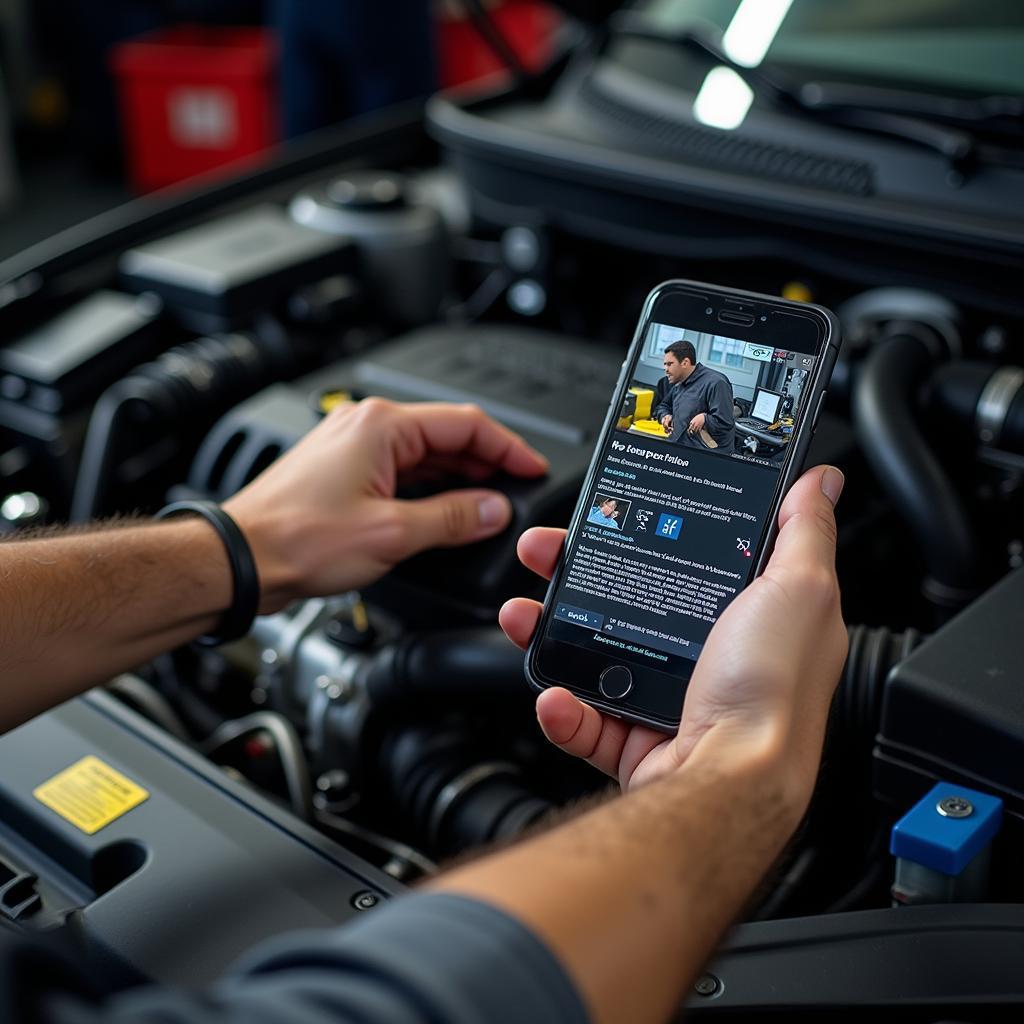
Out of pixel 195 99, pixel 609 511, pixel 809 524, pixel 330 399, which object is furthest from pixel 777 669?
pixel 195 99

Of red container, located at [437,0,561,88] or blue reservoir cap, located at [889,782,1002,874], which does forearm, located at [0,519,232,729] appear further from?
red container, located at [437,0,561,88]

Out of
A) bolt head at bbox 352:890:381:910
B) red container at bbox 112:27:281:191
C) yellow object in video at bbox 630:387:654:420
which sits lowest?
red container at bbox 112:27:281:191

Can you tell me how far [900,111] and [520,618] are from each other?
55 cm

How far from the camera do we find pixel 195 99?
3.64 meters

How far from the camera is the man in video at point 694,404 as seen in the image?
2.41ft

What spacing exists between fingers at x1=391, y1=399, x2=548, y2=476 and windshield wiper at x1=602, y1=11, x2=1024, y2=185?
15.2 inches

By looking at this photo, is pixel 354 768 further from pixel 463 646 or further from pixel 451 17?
pixel 451 17

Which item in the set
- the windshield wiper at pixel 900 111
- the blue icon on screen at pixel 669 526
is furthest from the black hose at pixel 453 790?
the windshield wiper at pixel 900 111

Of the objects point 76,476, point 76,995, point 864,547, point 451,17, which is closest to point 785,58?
point 864,547

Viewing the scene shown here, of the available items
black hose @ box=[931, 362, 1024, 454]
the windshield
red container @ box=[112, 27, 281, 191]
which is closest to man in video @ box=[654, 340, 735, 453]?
black hose @ box=[931, 362, 1024, 454]

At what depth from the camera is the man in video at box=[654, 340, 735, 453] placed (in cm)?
73

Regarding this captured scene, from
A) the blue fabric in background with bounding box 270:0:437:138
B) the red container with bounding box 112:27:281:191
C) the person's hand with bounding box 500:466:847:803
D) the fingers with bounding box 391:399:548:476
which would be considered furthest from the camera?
the red container with bounding box 112:27:281:191

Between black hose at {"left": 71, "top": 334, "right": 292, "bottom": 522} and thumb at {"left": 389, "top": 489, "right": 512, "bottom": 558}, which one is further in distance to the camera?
black hose at {"left": 71, "top": 334, "right": 292, "bottom": 522}

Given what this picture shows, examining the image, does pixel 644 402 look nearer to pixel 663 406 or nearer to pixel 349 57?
pixel 663 406
